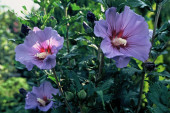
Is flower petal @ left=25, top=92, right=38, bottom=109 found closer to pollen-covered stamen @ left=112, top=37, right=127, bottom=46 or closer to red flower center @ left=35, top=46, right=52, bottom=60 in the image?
red flower center @ left=35, top=46, right=52, bottom=60

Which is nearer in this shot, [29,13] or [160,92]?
Answer: [160,92]

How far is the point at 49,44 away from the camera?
2.57 ft

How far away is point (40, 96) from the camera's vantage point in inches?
41.4

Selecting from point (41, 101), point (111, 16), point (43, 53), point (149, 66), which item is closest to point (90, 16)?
point (111, 16)

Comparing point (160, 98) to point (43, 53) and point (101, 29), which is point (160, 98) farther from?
point (43, 53)

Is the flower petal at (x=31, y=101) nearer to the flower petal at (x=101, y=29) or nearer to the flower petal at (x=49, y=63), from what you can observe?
the flower petal at (x=49, y=63)

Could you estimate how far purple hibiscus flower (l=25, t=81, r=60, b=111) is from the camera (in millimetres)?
989

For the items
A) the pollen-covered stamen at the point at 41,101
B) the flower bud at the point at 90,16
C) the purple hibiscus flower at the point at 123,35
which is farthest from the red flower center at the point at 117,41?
the pollen-covered stamen at the point at 41,101

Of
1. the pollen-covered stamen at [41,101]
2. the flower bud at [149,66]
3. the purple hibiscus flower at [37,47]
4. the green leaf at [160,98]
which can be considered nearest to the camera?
the green leaf at [160,98]

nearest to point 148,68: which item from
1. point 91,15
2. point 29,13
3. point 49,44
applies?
point 91,15

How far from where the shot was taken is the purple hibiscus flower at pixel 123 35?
0.66 metres

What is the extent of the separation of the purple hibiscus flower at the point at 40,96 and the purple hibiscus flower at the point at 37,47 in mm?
246

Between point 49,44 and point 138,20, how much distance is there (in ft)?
1.20

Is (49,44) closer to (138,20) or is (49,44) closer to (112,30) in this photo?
(112,30)
